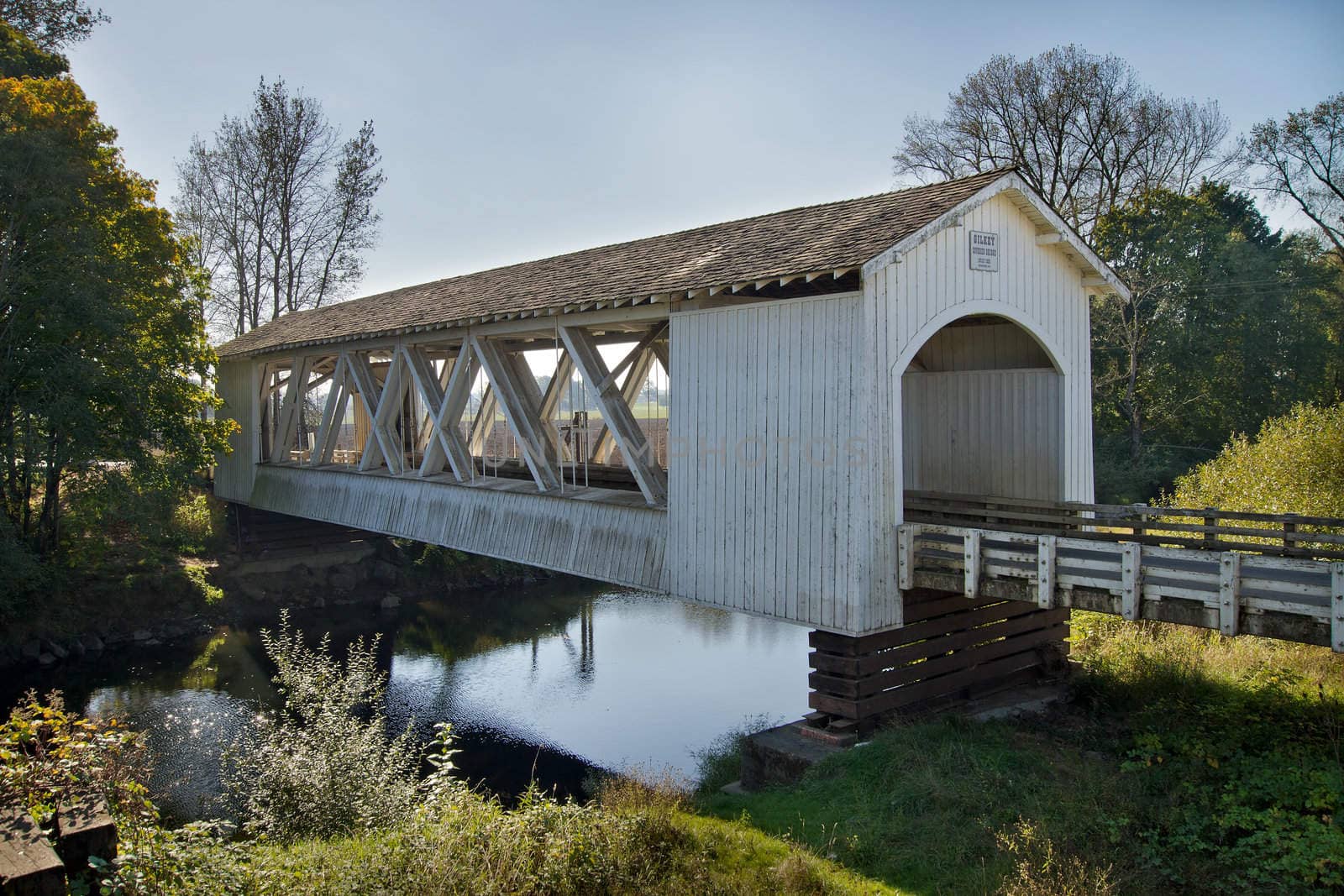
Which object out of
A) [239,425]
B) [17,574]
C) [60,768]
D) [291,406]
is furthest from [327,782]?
[239,425]

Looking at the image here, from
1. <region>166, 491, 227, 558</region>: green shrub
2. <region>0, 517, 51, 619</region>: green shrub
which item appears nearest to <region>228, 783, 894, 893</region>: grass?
<region>0, 517, 51, 619</region>: green shrub

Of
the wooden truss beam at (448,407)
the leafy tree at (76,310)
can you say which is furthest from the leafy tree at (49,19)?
the wooden truss beam at (448,407)

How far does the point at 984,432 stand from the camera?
10711mm

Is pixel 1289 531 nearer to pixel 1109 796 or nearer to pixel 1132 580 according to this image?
pixel 1132 580

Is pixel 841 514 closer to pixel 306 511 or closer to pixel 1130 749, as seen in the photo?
pixel 1130 749

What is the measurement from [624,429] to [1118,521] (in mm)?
5111

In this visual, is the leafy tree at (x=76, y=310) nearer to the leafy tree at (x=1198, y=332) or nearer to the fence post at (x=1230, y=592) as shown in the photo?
the fence post at (x=1230, y=592)

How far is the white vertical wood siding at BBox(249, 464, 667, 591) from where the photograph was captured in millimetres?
10172

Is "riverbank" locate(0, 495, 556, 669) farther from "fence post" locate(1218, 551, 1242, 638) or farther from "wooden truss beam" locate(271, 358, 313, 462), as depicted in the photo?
"fence post" locate(1218, 551, 1242, 638)

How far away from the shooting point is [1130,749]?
7.48 m

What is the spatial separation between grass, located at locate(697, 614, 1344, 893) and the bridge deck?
1.06 metres

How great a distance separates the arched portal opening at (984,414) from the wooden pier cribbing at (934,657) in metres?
1.52

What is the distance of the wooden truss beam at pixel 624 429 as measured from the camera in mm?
10078

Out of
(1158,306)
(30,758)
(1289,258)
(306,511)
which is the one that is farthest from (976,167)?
(30,758)
